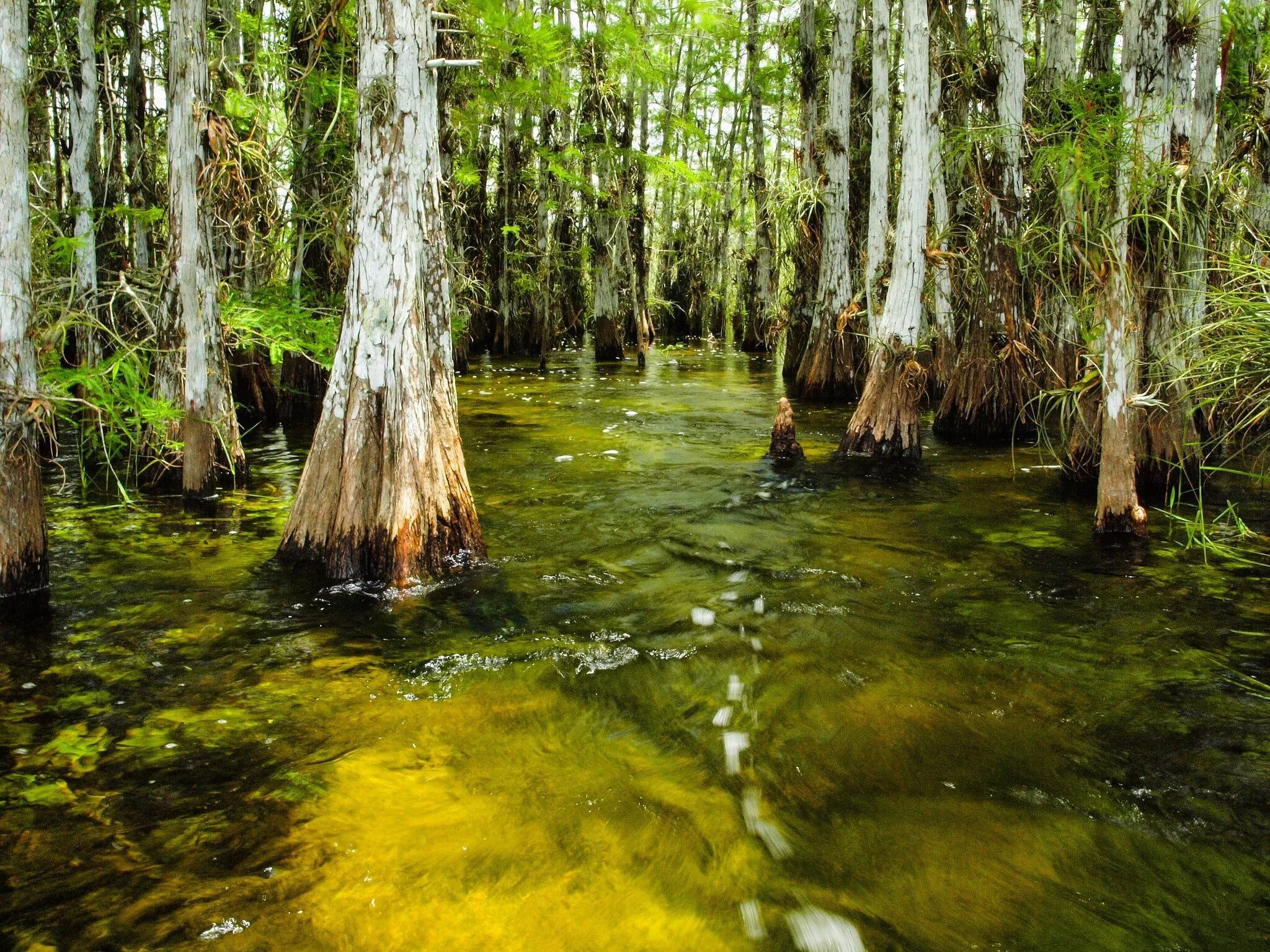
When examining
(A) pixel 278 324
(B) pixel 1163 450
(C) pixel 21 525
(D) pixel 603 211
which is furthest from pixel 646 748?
(D) pixel 603 211

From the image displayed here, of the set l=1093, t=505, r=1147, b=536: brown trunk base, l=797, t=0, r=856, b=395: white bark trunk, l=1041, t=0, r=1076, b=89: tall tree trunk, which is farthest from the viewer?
l=797, t=0, r=856, b=395: white bark trunk

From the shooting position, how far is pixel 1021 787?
337 centimetres

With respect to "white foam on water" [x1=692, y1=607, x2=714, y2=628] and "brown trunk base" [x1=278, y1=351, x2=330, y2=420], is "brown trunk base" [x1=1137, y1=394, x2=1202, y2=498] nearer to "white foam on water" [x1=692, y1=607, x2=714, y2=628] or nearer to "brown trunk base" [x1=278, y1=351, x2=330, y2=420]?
"white foam on water" [x1=692, y1=607, x2=714, y2=628]

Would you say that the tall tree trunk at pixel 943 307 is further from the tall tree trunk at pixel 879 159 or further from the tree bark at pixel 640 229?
the tree bark at pixel 640 229

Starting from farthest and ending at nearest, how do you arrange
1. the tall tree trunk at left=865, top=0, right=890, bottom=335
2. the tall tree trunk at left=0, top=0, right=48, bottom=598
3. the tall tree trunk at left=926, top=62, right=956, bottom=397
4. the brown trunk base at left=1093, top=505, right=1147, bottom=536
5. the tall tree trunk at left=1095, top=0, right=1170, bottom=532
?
the tall tree trunk at left=926, top=62, right=956, bottom=397 → the tall tree trunk at left=865, top=0, right=890, bottom=335 → the brown trunk base at left=1093, top=505, right=1147, bottom=536 → the tall tree trunk at left=1095, top=0, right=1170, bottom=532 → the tall tree trunk at left=0, top=0, right=48, bottom=598

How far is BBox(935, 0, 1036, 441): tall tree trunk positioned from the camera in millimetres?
9391

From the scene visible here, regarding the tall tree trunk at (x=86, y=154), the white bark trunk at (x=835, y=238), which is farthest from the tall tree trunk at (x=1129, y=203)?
the tall tree trunk at (x=86, y=154)

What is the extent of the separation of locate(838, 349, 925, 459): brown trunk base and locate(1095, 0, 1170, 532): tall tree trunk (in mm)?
3151

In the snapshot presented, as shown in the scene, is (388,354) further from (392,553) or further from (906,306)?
(906,306)

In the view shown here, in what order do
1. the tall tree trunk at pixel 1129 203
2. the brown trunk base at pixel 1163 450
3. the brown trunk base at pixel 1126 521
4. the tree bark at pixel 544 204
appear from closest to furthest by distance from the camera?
the tall tree trunk at pixel 1129 203, the brown trunk base at pixel 1126 521, the brown trunk base at pixel 1163 450, the tree bark at pixel 544 204

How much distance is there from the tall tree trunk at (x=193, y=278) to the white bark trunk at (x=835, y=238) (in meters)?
9.31

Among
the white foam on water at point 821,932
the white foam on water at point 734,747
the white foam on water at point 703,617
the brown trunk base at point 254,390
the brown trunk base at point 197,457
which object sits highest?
the brown trunk base at point 254,390

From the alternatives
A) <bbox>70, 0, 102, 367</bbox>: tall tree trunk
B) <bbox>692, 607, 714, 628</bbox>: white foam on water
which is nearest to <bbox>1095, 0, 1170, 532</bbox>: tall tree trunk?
<bbox>692, 607, 714, 628</bbox>: white foam on water

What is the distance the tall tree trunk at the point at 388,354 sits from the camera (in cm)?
521
